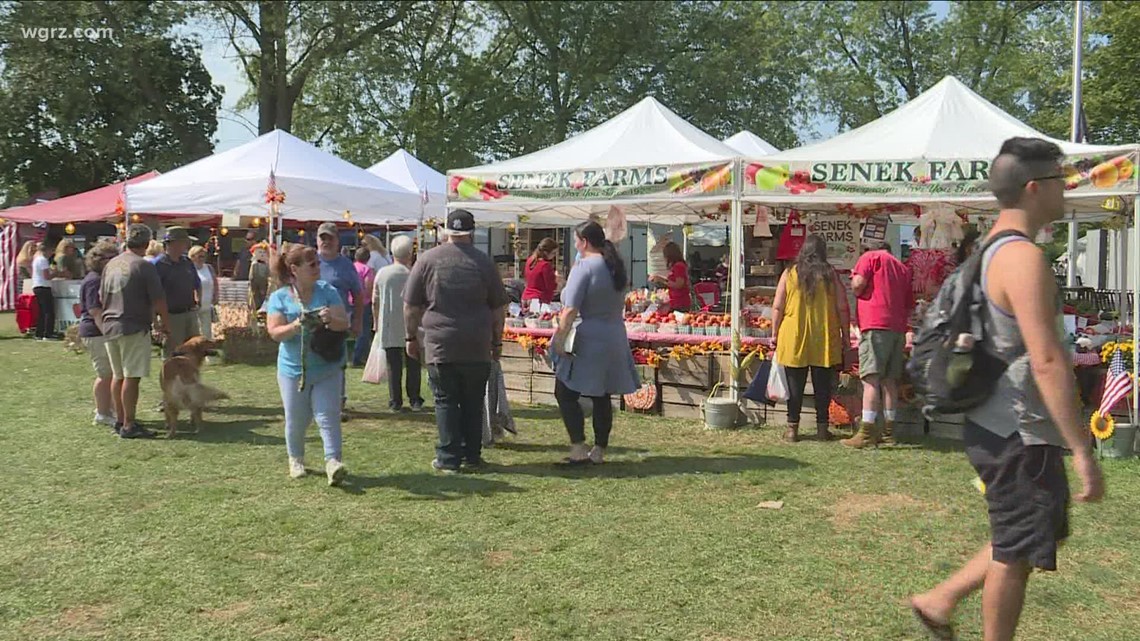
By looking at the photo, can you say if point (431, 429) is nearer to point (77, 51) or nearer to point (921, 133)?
point (921, 133)

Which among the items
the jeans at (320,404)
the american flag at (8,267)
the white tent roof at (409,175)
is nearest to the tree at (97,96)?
the american flag at (8,267)

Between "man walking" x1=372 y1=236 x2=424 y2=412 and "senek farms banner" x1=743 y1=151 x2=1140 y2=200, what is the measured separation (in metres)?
3.14

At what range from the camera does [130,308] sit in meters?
7.29

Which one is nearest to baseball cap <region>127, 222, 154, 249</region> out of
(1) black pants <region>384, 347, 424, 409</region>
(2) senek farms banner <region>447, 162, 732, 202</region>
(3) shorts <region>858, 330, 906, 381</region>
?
(1) black pants <region>384, 347, 424, 409</region>

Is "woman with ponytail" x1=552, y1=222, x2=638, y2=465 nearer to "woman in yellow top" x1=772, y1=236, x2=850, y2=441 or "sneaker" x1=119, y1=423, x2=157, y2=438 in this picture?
"woman in yellow top" x1=772, y1=236, x2=850, y2=441

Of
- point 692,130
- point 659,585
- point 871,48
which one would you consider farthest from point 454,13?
point 659,585

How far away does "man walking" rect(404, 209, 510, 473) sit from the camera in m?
6.12

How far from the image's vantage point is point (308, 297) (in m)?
5.84

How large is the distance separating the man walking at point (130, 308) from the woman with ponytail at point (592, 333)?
3.33 meters

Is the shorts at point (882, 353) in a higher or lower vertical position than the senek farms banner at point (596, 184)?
lower

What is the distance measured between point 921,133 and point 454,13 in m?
27.0

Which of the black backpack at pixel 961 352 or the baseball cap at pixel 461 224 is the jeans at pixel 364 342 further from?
the black backpack at pixel 961 352

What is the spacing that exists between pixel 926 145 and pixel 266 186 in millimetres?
8343

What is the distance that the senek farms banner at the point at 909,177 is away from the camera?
703cm
